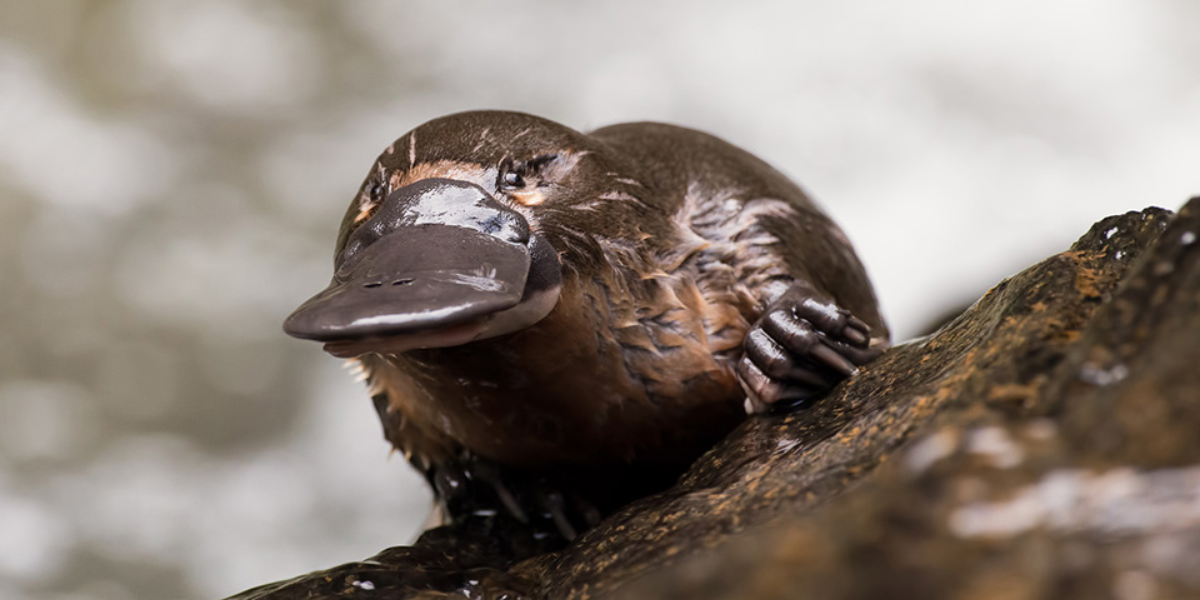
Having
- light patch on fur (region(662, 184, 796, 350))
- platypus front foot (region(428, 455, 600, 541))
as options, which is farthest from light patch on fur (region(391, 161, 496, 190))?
platypus front foot (region(428, 455, 600, 541))

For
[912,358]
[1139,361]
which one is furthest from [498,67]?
[1139,361]

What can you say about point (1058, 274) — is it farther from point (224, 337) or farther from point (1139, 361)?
point (224, 337)

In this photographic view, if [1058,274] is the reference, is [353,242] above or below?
above

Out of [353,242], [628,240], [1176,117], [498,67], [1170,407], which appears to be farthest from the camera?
[498,67]

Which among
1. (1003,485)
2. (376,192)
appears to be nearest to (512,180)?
(376,192)

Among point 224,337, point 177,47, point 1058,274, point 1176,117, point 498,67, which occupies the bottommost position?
point 1058,274

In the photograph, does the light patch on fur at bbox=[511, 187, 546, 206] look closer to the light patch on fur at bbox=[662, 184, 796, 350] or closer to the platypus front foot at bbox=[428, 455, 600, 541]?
the light patch on fur at bbox=[662, 184, 796, 350]

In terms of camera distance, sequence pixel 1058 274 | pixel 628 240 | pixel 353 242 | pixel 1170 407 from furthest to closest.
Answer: pixel 628 240
pixel 353 242
pixel 1058 274
pixel 1170 407

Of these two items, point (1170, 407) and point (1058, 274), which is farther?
point (1058, 274)
